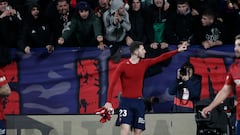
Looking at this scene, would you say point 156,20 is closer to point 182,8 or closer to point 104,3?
point 182,8

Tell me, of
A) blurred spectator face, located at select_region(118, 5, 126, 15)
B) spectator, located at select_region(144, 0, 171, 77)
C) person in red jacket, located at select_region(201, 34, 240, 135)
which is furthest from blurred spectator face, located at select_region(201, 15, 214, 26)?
person in red jacket, located at select_region(201, 34, 240, 135)

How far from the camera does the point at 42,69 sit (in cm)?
1302

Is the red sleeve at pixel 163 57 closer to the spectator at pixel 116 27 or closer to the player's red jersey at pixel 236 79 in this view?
the spectator at pixel 116 27

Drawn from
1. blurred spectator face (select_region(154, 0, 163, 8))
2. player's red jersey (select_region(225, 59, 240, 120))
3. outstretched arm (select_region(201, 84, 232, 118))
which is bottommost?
outstretched arm (select_region(201, 84, 232, 118))

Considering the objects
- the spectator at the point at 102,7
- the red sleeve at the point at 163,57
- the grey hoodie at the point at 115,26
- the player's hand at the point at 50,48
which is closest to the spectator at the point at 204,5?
the grey hoodie at the point at 115,26

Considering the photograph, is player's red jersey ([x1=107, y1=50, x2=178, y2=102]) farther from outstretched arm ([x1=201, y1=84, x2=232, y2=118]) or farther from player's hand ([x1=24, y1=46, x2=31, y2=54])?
outstretched arm ([x1=201, y1=84, x2=232, y2=118])

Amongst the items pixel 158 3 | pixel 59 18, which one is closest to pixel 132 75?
pixel 158 3

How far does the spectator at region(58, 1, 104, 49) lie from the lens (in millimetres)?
12797

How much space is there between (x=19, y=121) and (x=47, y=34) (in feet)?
6.15

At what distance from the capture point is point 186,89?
12594mm

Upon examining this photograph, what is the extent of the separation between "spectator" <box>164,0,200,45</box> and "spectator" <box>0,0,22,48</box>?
10.1 feet

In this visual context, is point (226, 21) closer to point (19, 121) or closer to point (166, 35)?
point (166, 35)

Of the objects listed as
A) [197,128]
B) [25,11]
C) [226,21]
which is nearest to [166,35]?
[226,21]

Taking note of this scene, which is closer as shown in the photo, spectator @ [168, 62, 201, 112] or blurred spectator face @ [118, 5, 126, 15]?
spectator @ [168, 62, 201, 112]
